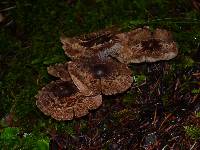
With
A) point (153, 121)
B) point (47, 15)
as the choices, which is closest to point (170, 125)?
point (153, 121)

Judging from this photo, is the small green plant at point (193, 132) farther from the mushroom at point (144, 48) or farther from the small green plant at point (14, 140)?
the small green plant at point (14, 140)

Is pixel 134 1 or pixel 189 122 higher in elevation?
pixel 134 1

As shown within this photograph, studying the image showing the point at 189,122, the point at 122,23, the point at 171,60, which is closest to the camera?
the point at 189,122

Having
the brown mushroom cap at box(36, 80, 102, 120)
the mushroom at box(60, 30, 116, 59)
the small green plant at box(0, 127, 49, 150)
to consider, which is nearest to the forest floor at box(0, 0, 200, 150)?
the small green plant at box(0, 127, 49, 150)

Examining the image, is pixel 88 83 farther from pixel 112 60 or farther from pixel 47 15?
pixel 47 15

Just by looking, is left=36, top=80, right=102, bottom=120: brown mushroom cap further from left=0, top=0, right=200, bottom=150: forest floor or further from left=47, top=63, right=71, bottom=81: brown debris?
left=0, top=0, right=200, bottom=150: forest floor

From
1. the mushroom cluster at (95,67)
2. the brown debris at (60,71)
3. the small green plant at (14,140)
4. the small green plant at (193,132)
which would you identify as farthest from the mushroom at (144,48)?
the small green plant at (14,140)
